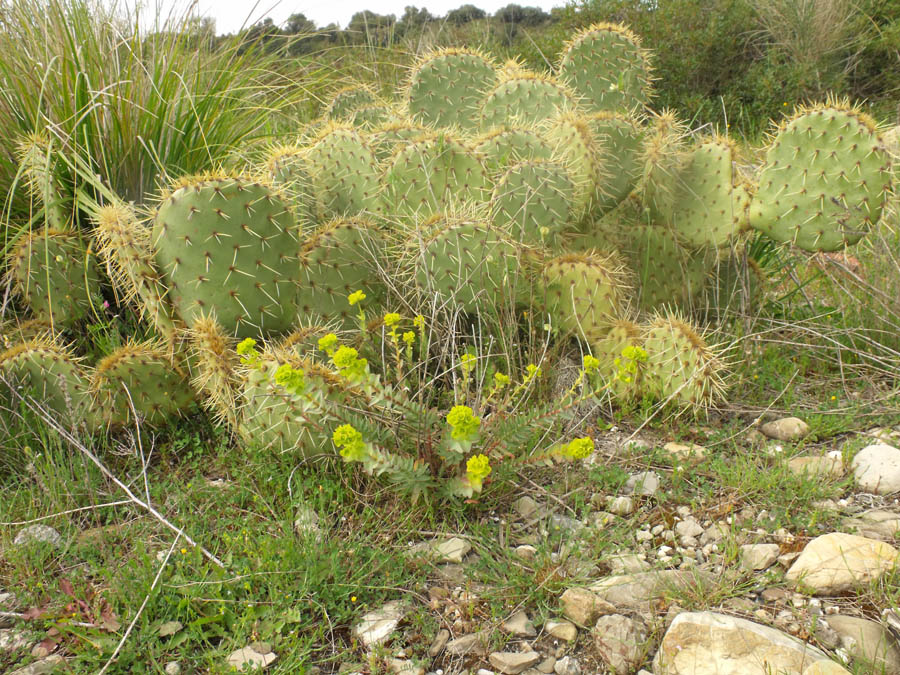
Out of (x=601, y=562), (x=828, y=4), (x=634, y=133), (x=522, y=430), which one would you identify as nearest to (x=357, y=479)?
(x=522, y=430)

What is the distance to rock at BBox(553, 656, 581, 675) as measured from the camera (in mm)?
1461

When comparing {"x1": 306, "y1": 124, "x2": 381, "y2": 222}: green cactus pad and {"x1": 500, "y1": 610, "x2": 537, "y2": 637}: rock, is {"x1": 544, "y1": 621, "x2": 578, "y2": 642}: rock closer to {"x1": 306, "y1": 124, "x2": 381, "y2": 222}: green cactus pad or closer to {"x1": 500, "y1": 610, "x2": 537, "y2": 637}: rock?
{"x1": 500, "y1": 610, "x2": 537, "y2": 637}: rock

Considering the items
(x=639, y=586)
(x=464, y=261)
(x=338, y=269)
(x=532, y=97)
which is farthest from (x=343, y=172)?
(x=639, y=586)

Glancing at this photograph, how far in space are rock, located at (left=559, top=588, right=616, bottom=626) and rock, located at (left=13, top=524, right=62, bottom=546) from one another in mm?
1334

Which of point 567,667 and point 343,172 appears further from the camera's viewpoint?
point 343,172

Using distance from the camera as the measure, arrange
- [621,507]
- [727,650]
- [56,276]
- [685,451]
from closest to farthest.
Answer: [727,650], [621,507], [685,451], [56,276]

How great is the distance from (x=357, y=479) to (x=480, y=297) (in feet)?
2.68

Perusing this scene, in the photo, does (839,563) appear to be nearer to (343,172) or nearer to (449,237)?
(449,237)

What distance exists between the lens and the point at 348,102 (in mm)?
3797

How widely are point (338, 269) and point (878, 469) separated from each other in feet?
5.88

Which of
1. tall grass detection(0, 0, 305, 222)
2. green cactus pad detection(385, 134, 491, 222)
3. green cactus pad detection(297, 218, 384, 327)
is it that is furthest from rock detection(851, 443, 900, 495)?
tall grass detection(0, 0, 305, 222)

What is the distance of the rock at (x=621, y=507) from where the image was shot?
1922mm

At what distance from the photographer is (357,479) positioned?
2.00 metres

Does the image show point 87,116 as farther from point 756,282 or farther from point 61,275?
point 756,282
